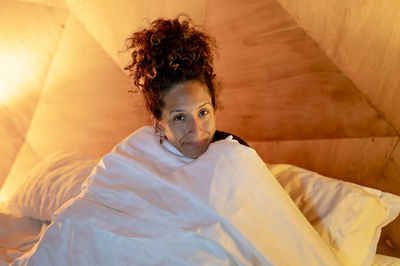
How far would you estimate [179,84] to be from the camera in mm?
915

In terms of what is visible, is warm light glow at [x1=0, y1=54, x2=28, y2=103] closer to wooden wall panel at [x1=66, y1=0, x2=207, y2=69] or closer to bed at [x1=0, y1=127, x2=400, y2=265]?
wooden wall panel at [x1=66, y1=0, x2=207, y2=69]

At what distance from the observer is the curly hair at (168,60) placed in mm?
917

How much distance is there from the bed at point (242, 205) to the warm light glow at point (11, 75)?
77 centimetres

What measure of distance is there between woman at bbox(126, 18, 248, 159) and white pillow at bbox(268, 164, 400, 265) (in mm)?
341

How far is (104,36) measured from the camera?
5.35 feet

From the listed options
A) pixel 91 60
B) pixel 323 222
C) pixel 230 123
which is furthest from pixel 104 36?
pixel 323 222

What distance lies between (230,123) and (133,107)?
0.55m

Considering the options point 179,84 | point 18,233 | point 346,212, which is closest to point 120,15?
point 179,84

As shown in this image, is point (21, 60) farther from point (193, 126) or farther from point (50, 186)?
point (193, 126)

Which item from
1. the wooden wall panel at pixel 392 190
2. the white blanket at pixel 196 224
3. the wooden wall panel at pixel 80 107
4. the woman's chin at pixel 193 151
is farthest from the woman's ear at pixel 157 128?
the wooden wall panel at pixel 392 190

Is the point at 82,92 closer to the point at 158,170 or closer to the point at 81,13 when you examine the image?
the point at 81,13

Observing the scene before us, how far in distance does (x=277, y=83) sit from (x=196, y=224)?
745mm

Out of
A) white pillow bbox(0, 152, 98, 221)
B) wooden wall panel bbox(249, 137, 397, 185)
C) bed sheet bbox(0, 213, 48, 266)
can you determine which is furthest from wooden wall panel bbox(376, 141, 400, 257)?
bed sheet bbox(0, 213, 48, 266)

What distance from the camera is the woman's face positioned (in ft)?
2.96
